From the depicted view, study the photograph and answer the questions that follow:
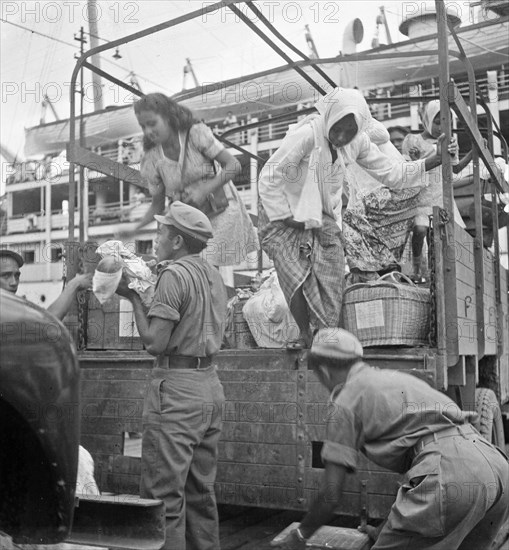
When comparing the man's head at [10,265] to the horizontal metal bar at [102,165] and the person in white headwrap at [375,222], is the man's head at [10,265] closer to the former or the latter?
the horizontal metal bar at [102,165]

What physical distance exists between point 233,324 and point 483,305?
183 cm

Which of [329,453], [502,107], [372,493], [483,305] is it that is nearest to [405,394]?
[329,453]

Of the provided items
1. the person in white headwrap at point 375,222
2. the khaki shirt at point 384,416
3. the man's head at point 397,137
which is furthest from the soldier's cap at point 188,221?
the man's head at point 397,137

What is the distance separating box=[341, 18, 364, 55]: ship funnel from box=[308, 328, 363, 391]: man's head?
5076mm

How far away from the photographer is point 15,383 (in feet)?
5.48

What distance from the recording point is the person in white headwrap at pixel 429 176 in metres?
5.49

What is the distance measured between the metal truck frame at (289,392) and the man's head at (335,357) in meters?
0.99

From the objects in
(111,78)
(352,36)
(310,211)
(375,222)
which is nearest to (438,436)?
(310,211)

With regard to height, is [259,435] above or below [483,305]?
below

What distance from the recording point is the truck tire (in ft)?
16.2

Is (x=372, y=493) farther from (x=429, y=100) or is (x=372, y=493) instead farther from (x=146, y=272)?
(x=429, y=100)

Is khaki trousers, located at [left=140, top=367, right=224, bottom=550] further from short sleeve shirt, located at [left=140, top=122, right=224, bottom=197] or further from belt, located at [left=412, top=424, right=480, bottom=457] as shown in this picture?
short sleeve shirt, located at [left=140, top=122, right=224, bottom=197]

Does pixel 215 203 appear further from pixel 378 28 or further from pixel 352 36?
pixel 378 28

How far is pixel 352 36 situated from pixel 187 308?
16.7 ft
